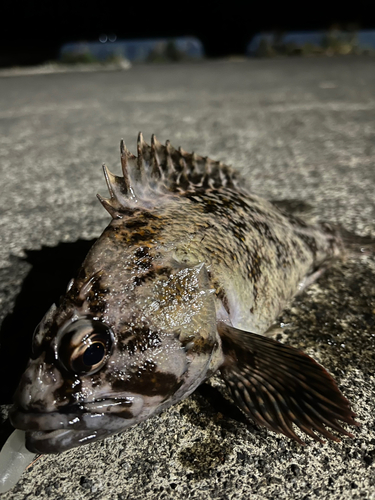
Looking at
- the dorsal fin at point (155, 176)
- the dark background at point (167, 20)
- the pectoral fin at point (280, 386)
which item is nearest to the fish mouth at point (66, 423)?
the pectoral fin at point (280, 386)

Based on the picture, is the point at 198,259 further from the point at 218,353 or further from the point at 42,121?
the point at 42,121

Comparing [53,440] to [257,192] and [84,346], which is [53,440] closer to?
[84,346]

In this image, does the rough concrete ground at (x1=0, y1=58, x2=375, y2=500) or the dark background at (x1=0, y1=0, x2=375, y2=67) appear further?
the dark background at (x1=0, y1=0, x2=375, y2=67)

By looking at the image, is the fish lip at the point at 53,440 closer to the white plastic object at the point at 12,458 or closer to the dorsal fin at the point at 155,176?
the white plastic object at the point at 12,458

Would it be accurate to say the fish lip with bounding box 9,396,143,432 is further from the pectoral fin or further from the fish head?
the pectoral fin

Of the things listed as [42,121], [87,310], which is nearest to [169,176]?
[87,310]

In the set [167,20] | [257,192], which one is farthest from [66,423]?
[167,20]

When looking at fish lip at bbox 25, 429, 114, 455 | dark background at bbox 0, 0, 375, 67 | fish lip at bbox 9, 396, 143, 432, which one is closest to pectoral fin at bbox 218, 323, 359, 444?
fish lip at bbox 9, 396, 143, 432
